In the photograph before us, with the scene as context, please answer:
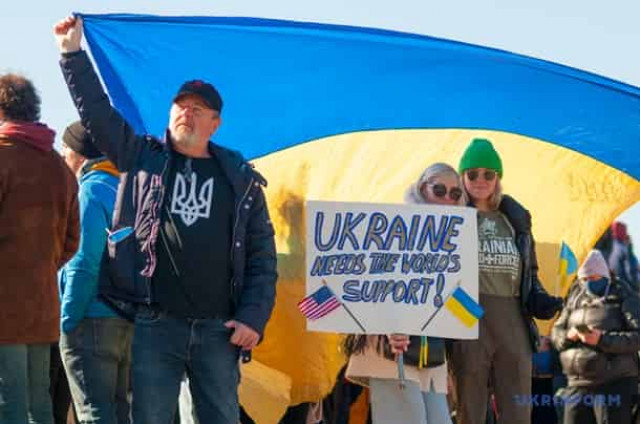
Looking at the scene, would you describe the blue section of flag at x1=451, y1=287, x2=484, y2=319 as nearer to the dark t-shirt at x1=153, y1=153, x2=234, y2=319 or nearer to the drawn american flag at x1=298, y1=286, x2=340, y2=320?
the drawn american flag at x1=298, y1=286, x2=340, y2=320

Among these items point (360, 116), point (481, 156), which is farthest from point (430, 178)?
point (360, 116)

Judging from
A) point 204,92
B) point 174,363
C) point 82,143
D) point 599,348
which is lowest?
point 599,348

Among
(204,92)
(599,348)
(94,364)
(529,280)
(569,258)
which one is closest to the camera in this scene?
(204,92)

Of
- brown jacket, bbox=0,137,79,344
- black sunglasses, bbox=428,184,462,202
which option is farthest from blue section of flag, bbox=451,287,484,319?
brown jacket, bbox=0,137,79,344

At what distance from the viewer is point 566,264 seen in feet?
33.6

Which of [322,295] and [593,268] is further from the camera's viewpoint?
[593,268]

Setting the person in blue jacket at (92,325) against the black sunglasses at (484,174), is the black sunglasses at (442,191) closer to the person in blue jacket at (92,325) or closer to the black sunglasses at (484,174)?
the black sunglasses at (484,174)

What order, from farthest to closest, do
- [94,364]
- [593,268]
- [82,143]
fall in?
1. [593,268]
2. [82,143]
3. [94,364]

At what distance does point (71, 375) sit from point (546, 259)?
122 inches

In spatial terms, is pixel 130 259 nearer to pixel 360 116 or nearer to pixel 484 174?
pixel 360 116

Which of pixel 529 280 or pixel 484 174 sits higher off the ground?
pixel 484 174

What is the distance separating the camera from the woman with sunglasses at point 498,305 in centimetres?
978

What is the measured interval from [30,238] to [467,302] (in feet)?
8.66

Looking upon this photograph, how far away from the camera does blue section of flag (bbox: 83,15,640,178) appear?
8.83 m
